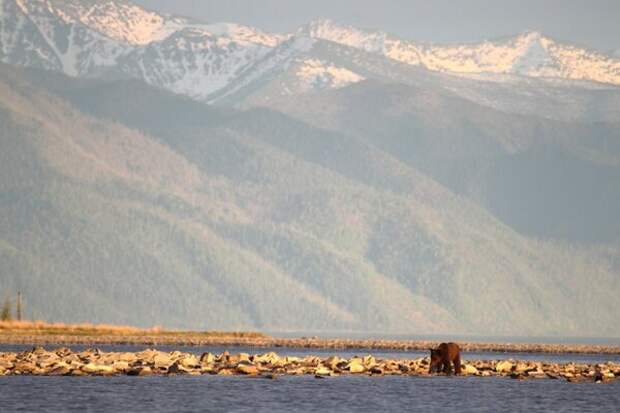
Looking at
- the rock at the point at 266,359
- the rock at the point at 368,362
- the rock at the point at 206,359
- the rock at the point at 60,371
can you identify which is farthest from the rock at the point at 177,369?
the rock at the point at 368,362

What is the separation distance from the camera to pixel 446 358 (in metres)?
100

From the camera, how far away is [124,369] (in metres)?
98.1

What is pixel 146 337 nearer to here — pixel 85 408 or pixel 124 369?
pixel 124 369

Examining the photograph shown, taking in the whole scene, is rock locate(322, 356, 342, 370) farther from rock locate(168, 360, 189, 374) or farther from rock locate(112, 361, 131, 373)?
rock locate(112, 361, 131, 373)

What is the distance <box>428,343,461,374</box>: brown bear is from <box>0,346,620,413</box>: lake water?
4.65ft

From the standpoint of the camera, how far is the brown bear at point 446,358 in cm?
10032

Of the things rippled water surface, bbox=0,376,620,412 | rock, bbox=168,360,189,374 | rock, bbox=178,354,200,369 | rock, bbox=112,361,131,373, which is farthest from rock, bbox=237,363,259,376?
rock, bbox=112,361,131,373

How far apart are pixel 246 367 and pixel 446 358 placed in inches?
394

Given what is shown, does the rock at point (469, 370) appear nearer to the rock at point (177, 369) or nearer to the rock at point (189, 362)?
the rock at point (189, 362)

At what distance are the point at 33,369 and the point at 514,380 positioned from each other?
77.9 ft

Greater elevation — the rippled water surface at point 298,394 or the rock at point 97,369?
the rock at point 97,369

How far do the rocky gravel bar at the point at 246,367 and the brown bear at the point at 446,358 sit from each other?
84cm

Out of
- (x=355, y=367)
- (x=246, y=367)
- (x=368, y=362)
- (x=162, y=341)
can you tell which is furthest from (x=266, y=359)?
(x=162, y=341)

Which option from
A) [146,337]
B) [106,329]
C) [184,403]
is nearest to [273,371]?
[184,403]
